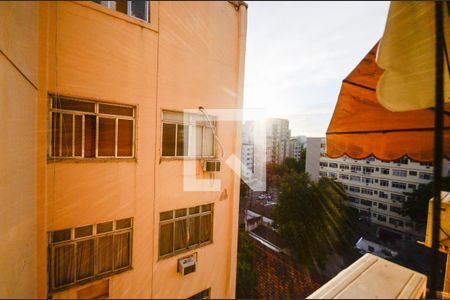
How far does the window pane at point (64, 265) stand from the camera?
2.63ft

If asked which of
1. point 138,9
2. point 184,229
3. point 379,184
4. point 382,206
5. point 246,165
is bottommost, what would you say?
point 382,206

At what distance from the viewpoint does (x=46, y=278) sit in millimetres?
784

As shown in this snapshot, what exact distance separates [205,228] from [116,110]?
0.79 metres

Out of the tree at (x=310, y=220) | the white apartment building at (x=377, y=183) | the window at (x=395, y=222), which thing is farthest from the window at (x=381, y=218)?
the tree at (x=310, y=220)

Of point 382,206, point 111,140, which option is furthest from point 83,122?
point 382,206

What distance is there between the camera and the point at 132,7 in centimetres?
103

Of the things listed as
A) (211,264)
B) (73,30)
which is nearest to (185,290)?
(211,264)

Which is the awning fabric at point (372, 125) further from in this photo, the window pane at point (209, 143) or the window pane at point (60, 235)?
the window pane at point (60, 235)

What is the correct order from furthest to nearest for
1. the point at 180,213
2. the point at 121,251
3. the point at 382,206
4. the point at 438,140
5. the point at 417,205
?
the point at 382,206
the point at 417,205
the point at 180,213
the point at 121,251
the point at 438,140

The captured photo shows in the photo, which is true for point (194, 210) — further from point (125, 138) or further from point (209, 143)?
point (125, 138)

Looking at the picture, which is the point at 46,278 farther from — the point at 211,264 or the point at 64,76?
the point at 64,76

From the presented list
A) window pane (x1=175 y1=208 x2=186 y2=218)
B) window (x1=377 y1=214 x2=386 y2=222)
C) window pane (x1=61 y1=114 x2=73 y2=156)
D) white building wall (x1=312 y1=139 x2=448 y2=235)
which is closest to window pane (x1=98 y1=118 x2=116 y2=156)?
window pane (x1=61 y1=114 x2=73 y2=156)

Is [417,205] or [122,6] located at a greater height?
[122,6]

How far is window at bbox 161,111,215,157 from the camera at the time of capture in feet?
3.32
